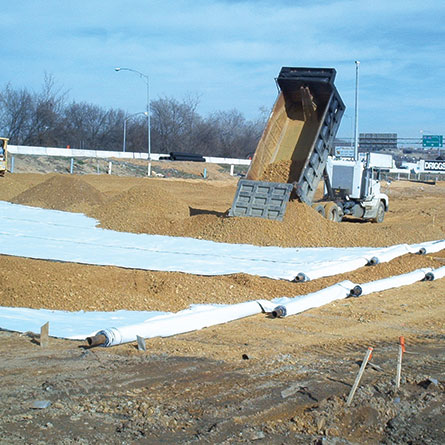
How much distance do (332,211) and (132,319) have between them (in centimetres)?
1354

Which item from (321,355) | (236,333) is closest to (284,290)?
(236,333)

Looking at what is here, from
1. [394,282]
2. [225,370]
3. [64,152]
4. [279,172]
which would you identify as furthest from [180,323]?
[64,152]

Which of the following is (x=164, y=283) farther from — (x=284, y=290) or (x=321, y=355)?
(x=321, y=355)

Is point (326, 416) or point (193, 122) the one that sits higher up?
point (193, 122)

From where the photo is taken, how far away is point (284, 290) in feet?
39.0

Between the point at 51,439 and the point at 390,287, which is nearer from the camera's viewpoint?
the point at 51,439

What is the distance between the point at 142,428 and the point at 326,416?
1.63 m

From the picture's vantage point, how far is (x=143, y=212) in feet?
67.8

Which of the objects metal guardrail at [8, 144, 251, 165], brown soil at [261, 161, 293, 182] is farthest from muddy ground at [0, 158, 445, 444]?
metal guardrail at [8, 144, 251, 165]

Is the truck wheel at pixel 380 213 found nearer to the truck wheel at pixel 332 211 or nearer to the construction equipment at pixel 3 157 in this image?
the truck wheel at pixel 332 211

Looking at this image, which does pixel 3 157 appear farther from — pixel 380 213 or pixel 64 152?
pixel 380 213

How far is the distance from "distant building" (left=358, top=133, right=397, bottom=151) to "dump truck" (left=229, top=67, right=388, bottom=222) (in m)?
75.6

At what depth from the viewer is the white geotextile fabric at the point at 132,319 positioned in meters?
7.95

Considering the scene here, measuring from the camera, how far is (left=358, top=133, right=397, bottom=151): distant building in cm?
9394
